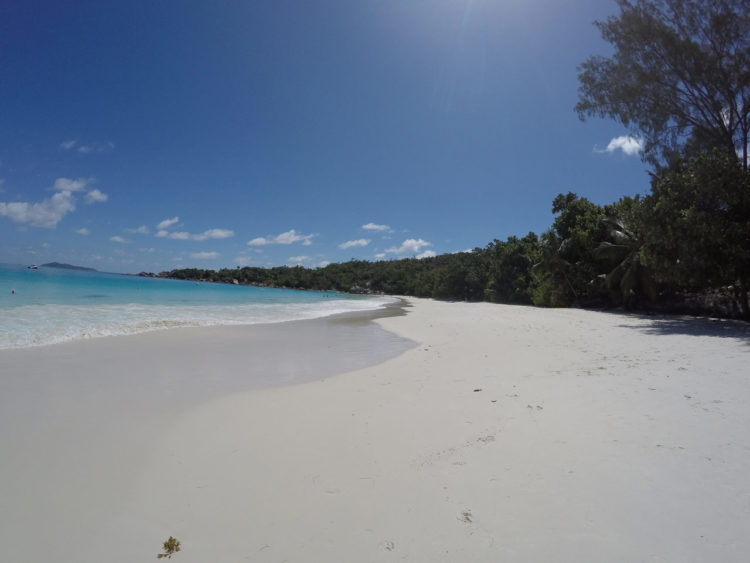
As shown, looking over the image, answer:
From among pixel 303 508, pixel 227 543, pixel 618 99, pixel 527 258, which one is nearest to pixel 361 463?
pixel 303 508

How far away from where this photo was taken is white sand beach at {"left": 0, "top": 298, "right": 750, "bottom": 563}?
2225 mm

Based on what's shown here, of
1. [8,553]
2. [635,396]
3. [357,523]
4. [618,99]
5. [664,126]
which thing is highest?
[618,99]

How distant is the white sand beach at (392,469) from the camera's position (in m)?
2.22

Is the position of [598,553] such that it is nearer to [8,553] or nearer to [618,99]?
[8,553]

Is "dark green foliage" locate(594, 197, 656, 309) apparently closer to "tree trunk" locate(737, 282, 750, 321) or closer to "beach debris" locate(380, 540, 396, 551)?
"tree trunk" locate(737, 282, 750, 321)

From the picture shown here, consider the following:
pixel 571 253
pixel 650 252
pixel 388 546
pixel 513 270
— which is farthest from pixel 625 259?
pixel 388 546

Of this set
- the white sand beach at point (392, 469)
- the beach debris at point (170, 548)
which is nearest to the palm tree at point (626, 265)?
the white sand beach at point (392, 469)

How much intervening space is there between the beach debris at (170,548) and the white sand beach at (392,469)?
59 millimetres

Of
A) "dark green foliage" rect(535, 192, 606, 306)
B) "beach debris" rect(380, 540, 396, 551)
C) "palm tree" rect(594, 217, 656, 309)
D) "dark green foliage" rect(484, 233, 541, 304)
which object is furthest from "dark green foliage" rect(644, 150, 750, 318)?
"dark green foliage" rect(484, 233, 541, 304)

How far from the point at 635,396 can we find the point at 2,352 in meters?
12.1

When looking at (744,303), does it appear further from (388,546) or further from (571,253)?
(388,546)

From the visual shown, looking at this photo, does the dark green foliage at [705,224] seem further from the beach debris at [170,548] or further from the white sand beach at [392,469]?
the beach debris at [170,548]

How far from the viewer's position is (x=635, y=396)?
178 inches

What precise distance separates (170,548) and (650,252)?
17.5 m
